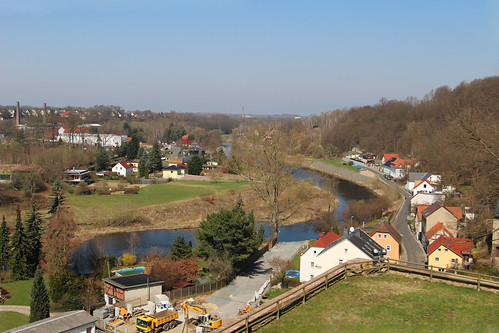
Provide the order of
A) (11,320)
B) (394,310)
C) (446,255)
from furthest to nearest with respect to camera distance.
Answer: (446,255) → (11,320) → (394,310)

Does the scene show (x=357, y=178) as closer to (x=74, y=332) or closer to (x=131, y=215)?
(x=131, y=215)

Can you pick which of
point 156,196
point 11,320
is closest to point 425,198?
point 156,196

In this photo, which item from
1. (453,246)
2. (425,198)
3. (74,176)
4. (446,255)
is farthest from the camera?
(74,176)

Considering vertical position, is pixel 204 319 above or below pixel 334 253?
below

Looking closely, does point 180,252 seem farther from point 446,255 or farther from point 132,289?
point 446,255

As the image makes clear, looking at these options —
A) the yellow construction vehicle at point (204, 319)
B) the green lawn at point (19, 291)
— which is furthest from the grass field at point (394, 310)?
the green lawn at point (19, 291)

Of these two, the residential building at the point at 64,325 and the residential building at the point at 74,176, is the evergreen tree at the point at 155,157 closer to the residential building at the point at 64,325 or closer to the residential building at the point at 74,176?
the residential building at the point at 74,176
